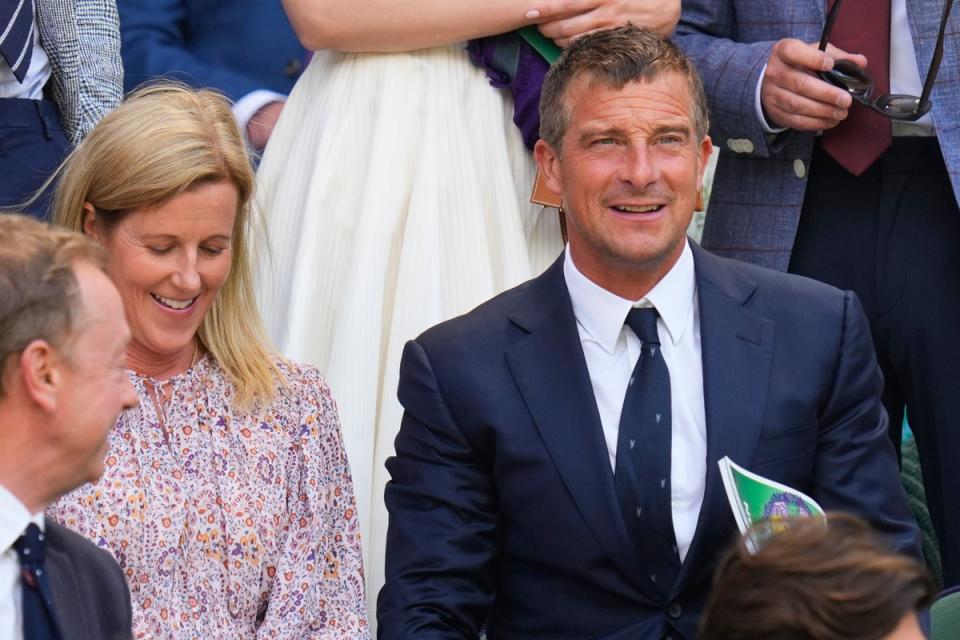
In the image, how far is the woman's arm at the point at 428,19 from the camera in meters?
3.79

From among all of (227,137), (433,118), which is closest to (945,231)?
(433,118)

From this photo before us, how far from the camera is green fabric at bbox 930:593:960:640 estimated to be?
2.96 meters

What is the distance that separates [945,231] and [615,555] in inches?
45.8

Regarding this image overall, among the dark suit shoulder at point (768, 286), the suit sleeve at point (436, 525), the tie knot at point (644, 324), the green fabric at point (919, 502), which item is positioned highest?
the dark suit shoulder at point (768, 286)

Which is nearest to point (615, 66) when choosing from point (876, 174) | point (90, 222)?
point (876, 174)

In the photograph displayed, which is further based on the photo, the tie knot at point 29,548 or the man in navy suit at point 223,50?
the man in navy suit at point 223,50

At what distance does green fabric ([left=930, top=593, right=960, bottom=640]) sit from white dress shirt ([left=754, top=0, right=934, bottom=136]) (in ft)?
3.99

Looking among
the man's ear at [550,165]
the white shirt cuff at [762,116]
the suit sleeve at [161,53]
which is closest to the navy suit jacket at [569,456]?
the man's ear at [550,165]

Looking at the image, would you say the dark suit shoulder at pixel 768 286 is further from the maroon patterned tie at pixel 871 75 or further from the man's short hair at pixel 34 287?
the man's short hair at pixel 34 287

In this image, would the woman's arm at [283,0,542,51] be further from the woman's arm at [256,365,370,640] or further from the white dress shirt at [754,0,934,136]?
the woman's arm at [256,365,370,640]

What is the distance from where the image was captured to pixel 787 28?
155 inches

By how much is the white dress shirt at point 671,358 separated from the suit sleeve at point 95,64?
1.17 meters

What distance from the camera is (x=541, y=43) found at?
3863mm

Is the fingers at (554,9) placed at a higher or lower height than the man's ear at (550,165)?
higher
